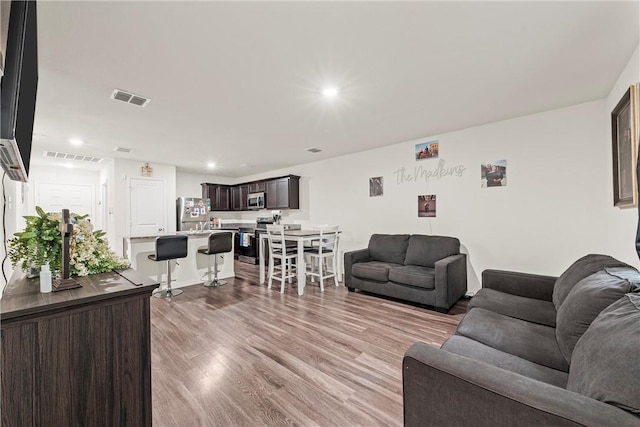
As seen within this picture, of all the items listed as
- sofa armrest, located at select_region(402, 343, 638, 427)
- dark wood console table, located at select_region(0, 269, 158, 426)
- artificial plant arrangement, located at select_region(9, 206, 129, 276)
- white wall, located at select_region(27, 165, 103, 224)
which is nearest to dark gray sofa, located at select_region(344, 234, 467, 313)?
sofa armrest, located at select_region(402, 343, 638, 427)

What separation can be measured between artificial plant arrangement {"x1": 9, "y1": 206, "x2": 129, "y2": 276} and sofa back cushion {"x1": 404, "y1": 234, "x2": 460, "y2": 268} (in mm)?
3617

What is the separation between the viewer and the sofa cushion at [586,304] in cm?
125

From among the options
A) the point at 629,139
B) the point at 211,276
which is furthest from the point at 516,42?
the point at 211,276

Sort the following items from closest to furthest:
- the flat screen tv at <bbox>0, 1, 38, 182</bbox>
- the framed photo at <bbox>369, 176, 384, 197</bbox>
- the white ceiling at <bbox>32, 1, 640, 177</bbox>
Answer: the flat screen tv at <bbox>0, 1, 38, 182</bbox>
the white ceiling at <bbox>32, 1, 640, 177</bbox>
the framed photo at <bbox>369, 176, 384, 197</bbox>

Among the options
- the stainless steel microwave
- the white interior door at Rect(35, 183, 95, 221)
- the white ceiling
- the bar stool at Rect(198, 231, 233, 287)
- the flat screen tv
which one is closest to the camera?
the flat screen tv

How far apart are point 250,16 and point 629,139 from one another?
3021mm

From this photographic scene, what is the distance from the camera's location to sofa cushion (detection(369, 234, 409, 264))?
416 centimetres

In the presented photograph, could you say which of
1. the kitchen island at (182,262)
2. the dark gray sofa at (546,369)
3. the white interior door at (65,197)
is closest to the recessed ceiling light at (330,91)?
the dark gray sofa at (546,369)

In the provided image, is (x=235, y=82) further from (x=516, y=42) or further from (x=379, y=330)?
(x=379, y=330)

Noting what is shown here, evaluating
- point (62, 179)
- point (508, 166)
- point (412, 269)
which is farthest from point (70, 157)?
point (508, 166)

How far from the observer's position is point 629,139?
2111 millimetres

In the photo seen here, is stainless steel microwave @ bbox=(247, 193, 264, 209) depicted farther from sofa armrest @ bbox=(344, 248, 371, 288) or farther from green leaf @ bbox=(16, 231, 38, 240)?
green leaf @ bbox=(16, 231, 38, 240)

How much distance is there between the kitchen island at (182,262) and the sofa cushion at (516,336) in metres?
3.91

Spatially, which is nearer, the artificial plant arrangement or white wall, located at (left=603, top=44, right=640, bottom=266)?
the artificial plant arrangement
